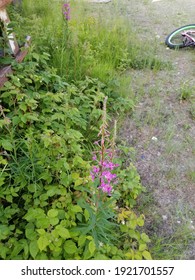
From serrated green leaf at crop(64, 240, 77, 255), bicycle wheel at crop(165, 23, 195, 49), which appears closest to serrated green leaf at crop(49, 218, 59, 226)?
serrated green leaf at crop(64, 240, 77, 255)

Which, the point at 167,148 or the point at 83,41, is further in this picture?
the point at 83,41

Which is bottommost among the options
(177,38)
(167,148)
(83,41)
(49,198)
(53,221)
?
(167,148)

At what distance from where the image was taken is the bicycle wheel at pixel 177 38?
4396 mm

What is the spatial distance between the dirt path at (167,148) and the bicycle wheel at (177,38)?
0.11 metres

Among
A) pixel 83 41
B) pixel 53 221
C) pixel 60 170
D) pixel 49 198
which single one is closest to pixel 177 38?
pixel 83 41

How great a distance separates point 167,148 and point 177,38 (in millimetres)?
2837

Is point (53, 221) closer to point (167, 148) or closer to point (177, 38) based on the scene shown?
point (167, 148)

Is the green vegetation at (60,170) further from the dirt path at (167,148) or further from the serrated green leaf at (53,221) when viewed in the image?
the dirt path at (167,148)

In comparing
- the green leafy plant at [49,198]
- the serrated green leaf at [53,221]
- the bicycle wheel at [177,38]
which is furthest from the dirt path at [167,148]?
the serrated green leaf at [53,221]

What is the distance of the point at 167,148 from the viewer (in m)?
2.78

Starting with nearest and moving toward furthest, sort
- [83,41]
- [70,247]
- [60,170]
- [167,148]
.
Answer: [70,247] → [60,170] → [167,148] → [83,41]

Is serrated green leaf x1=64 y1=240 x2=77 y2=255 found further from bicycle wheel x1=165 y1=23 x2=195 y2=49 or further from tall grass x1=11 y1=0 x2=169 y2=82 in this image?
bicycle wheel x1=165 y1=23 x2=195 y2=49
